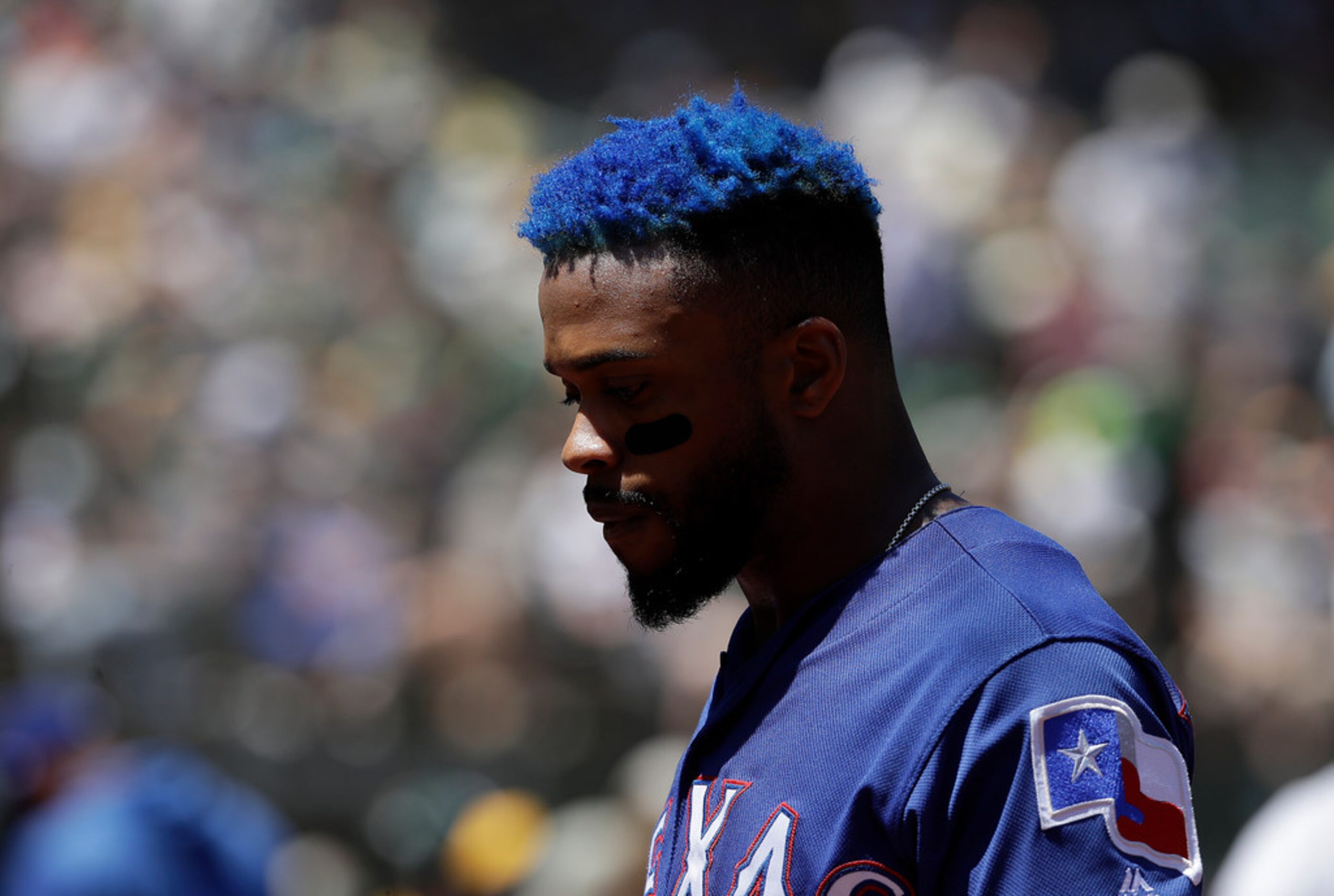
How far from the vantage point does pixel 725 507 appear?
1.69 meters

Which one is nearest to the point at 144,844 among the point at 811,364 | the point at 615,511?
the point at 615,511

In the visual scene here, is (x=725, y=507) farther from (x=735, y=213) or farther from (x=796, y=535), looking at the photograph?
(x=735, y=213)

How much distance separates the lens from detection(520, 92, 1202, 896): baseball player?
1.41 metres

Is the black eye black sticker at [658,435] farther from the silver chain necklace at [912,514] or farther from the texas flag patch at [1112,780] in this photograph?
the texas flag patch at [1112,780]

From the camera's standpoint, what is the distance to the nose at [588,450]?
169 centimetres

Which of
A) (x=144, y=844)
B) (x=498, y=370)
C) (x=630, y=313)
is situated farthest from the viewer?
(x=498, y=370)

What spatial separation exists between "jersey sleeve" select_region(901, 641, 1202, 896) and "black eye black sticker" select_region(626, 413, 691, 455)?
467 millimetres

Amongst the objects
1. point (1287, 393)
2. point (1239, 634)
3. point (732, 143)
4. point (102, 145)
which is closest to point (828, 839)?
point (732, 143)

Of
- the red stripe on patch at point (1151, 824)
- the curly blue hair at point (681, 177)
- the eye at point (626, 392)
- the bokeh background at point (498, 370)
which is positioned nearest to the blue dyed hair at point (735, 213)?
the curly blue hair at point (681, 177)

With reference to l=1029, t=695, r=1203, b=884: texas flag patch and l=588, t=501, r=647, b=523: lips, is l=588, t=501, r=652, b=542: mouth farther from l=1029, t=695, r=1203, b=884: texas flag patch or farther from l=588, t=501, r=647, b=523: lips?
l=1029, t=695, r=1203, b=884: texas flag patch

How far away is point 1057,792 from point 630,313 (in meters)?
0.71

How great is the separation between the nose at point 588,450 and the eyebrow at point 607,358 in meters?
0.06

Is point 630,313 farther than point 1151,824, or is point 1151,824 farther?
point 630,313

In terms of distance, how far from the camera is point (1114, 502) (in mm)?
5285
